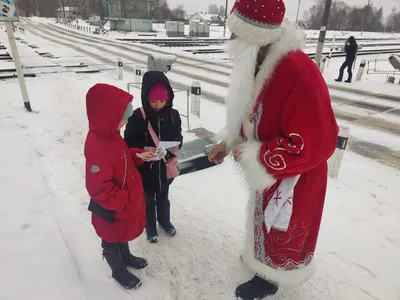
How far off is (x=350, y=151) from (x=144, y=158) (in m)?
4.72

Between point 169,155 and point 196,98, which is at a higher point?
point 169,155

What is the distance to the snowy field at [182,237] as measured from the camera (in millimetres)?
2316

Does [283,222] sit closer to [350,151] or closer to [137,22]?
[350,151]

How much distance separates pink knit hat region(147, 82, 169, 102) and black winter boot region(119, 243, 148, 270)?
50.2 inches

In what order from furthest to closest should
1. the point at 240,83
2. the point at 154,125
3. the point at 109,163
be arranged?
the point at 154,125, the point at 109,163, the point at 240,83

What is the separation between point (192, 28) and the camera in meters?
33.2

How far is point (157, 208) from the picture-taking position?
9.28 feet

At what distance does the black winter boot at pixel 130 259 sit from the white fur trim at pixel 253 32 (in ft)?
6.17

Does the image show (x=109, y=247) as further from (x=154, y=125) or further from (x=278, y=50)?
(x=278, y=50)

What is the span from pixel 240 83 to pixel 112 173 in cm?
101

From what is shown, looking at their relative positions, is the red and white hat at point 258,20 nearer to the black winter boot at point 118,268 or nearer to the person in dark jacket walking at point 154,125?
the person in dark jacket walking at point 154,125

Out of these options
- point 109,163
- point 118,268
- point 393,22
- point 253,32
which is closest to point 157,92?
point 109,163

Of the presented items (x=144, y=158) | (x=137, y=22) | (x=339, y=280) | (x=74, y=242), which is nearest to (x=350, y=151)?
(x=339, y=280)

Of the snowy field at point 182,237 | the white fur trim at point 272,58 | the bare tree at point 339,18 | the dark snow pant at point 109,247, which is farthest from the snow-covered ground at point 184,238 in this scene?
the bare tree at point 339,18
